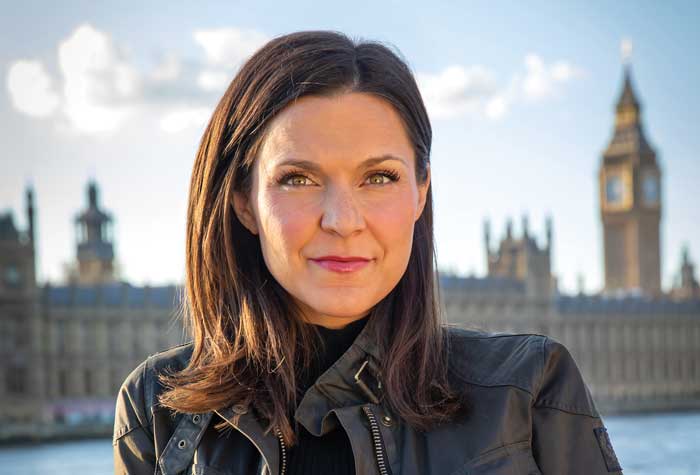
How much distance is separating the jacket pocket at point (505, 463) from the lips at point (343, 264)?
261 mm

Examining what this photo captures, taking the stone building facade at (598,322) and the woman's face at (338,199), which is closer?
the woman's face at (338,199)

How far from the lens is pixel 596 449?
1.21 metres

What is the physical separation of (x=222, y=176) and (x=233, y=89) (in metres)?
0.11

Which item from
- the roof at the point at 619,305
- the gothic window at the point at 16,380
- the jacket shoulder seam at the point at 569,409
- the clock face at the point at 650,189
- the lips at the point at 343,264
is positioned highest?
the clock face at the point at 650,189

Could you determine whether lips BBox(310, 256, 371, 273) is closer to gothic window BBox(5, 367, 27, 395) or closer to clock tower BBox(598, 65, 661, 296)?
gothic window BBox(5, 367, 27, 395)

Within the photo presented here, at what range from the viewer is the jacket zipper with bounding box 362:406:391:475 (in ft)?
4.01

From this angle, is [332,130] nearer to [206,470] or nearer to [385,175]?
[385,175]

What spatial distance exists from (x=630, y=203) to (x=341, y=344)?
216 ft

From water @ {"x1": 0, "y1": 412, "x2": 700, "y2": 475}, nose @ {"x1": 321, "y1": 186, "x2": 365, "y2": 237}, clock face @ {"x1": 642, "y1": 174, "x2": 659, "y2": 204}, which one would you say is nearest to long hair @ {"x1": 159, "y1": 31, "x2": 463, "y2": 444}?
nose @ {"x1": 321, "y1": 186, "x2": 365, "y2": 237}

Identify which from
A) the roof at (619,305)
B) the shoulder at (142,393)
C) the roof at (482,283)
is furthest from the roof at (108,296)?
the shoulder at (142,393)

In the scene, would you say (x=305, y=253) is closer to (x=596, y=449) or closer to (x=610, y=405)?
(x=596, y=449)

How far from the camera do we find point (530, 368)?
49.3 inches

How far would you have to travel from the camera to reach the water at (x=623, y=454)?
78.9 ft

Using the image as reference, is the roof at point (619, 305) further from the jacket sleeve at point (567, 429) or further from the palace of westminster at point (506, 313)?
the jacket sleeve at point (567, 429)
